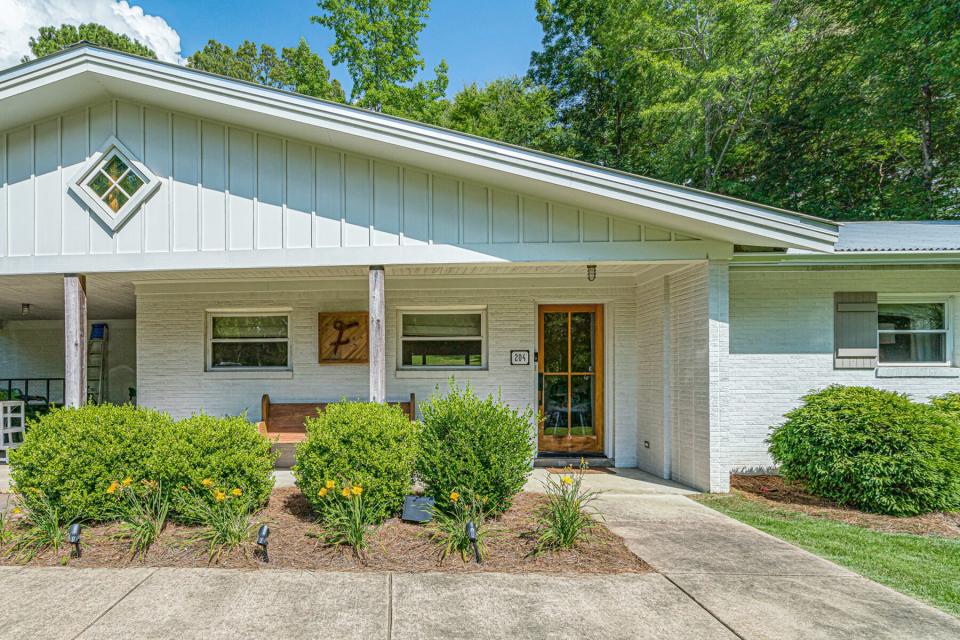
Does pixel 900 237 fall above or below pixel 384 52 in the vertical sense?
below

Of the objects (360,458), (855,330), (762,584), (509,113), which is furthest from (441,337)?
(509,113)

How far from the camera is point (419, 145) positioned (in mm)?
5211

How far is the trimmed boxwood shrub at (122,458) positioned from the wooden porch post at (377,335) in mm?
1329

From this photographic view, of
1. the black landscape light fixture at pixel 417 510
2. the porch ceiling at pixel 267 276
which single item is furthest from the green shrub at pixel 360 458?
the porch ceiling at pixel 267 276

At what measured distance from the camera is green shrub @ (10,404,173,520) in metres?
4.29

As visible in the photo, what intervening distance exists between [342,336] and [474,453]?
12.5ft

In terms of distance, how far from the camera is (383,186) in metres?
5.65

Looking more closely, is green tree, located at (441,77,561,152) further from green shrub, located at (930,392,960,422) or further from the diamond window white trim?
→ the diamond window white trim

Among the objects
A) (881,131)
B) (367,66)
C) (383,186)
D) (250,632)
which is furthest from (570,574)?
(367,66)

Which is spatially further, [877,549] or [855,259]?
[855,259]

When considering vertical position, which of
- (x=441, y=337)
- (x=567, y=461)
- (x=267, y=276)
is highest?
(x=267, y=276)

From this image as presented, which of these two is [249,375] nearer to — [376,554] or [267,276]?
[267,276]

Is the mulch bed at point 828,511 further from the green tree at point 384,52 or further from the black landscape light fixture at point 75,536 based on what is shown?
the green tree at point 384,52

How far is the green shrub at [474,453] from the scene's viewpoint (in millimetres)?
4383
